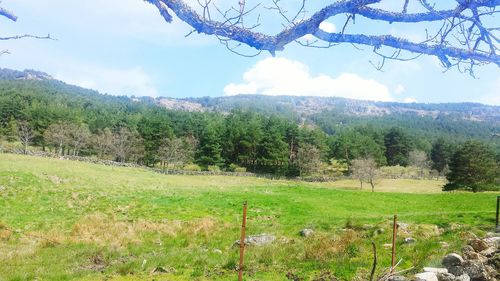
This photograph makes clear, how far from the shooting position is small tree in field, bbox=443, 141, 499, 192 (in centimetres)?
7031

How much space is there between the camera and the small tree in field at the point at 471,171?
70.3 metres

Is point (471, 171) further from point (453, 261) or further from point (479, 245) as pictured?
point (453, 261)

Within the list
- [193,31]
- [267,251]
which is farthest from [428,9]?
[267,251]

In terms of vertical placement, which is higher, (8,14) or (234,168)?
(8,14)

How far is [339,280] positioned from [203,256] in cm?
475

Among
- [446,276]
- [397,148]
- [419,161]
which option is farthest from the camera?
[397,148]

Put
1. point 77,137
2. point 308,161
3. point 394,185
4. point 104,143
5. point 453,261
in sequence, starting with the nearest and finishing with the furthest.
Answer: point 453,261 < point 394,185 < point 308,161 < point 104,143 < point 77,137

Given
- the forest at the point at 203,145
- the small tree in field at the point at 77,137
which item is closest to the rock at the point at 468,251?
the forest at the point at 203,145

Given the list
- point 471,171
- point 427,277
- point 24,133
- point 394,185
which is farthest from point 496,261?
point 24,133

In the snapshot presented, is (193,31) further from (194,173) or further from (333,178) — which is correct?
(333,178)

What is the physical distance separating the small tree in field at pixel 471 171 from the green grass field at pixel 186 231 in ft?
122

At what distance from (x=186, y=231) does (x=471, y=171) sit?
65.5m

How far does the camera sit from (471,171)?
70938 mm

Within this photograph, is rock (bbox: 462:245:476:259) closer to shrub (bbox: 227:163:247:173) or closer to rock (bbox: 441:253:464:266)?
rock (bbox: 441:253:464:266)
